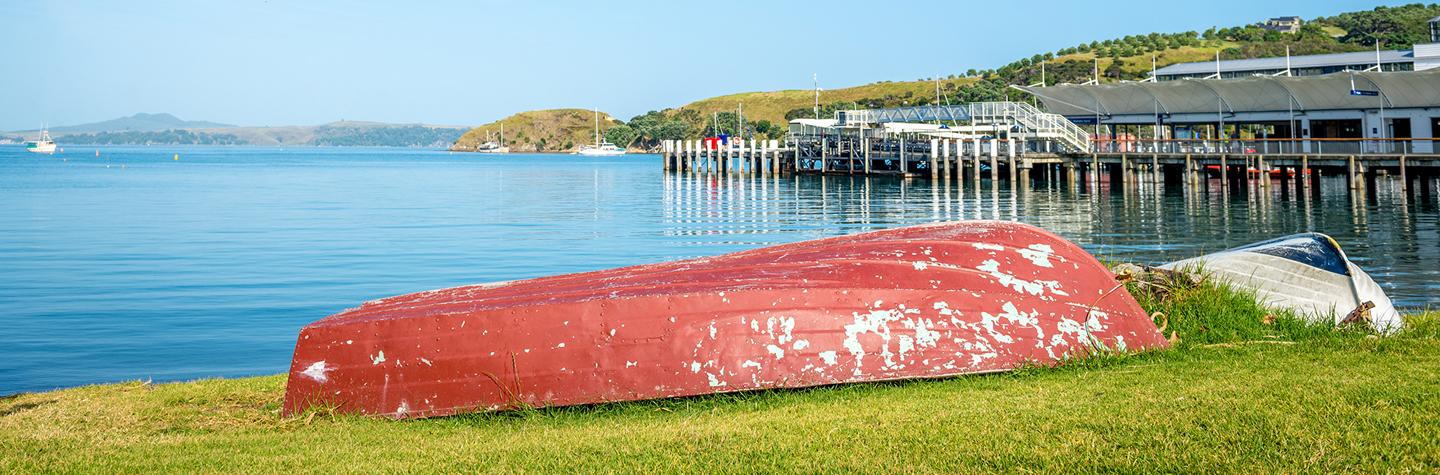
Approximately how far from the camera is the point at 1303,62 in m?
66.3

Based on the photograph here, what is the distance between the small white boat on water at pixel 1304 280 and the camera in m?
9.98

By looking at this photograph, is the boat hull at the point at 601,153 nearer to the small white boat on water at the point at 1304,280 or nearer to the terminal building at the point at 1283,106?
the terminal building at the point at 1283,106

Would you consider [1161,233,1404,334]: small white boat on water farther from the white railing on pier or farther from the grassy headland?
the grassy headland

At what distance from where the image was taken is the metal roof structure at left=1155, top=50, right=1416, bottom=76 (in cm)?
5988

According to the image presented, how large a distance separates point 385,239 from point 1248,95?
3524cm

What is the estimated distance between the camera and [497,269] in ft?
89.7

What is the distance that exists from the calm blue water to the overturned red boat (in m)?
7.39

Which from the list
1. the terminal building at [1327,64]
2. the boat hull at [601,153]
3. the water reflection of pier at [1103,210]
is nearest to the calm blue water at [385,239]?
→ the water reflection of pier at [1103,210]

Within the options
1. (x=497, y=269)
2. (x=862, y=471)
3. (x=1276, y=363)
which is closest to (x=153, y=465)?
(x=862, y=471)

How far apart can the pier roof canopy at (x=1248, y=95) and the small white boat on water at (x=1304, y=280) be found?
37.9 m

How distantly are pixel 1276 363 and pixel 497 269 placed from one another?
21344 mm

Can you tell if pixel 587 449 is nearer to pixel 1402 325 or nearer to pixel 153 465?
pixel 153 465

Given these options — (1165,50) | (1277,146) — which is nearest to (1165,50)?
(1165,50)

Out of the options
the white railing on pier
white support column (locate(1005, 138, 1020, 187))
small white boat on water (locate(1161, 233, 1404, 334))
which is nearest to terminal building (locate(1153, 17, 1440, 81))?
the white railing on pier
